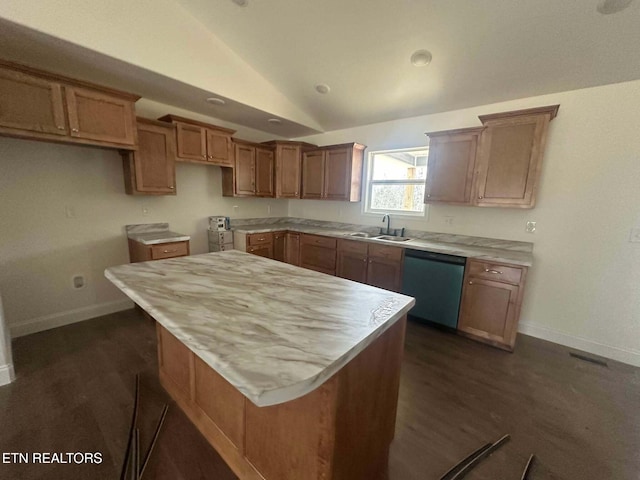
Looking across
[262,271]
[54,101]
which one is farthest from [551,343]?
[54,101]

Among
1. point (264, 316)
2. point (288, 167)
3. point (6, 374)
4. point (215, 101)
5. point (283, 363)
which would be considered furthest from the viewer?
point (288, 167)

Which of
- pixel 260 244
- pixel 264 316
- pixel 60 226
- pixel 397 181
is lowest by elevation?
pixel 260 244

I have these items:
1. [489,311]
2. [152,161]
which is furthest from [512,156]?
[152,161]

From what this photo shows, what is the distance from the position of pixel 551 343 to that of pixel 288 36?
424 centimetres

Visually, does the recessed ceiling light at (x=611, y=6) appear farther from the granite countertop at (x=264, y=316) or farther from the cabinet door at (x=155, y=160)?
the cabinet door at (x=155, y=160)

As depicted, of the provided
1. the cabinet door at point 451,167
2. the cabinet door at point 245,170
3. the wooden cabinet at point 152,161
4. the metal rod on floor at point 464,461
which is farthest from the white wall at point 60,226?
the metal rod on floor at point 464,461

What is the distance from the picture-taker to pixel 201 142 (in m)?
3.40

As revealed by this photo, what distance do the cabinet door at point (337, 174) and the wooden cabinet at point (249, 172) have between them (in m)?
0.97

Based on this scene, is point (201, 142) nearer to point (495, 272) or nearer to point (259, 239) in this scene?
point (259, 239)

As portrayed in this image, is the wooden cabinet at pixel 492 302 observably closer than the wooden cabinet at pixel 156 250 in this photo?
Yes

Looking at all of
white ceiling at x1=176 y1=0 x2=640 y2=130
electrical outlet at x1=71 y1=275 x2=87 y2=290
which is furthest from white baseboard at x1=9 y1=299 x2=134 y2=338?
white ceiling at x1=176 y1=0 x2=640 y2=130

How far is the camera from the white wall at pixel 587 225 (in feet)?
7.75

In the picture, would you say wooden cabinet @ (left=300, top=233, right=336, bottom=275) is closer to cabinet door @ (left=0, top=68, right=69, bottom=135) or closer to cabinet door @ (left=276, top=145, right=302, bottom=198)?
cabinet door @ (left=276, top=145, right=302, bottom=198)

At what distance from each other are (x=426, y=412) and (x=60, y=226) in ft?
12.6
